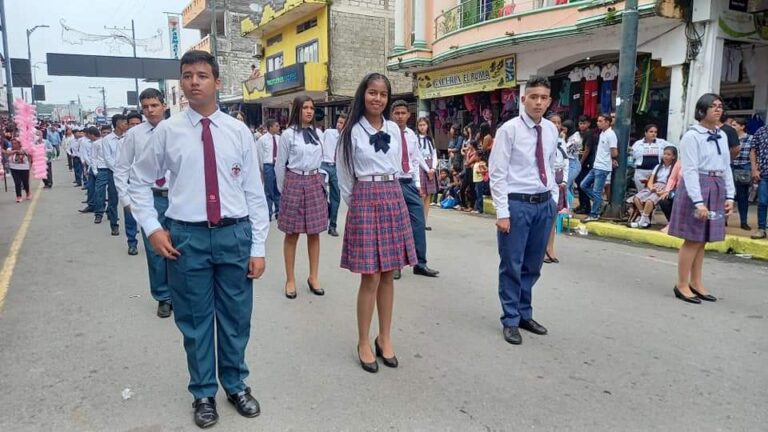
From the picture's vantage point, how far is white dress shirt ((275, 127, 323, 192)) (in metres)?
5.39

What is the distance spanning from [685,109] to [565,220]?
3338mm

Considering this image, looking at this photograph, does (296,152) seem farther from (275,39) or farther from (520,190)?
(275,39)

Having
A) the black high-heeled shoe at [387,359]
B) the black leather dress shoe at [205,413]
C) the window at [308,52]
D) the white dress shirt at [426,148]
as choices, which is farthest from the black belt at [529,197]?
the window at [308,52]

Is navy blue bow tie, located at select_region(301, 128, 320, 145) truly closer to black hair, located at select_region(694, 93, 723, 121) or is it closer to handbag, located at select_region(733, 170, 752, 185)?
black hair, located at select_region(694, 93, 723, 121)

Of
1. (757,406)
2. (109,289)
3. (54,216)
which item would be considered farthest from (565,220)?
(54,216)

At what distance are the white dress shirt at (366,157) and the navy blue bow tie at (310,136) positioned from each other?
1785mm

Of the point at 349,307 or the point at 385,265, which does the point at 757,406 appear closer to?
the point at 385,265

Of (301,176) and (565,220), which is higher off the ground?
(301,176)

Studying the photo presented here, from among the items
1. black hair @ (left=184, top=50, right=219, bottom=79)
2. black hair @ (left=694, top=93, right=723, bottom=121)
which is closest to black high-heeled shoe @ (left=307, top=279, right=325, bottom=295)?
black hair @ (left=184, top=50, right=219, bottom=79)

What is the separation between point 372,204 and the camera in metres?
3.59

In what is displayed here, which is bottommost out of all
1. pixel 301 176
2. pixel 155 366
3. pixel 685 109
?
pixel 155 366

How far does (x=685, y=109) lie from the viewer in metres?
10.1

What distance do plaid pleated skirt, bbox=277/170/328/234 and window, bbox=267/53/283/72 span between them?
73.9ft

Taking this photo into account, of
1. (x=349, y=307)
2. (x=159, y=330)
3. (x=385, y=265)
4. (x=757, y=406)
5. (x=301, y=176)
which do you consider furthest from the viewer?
(x=301, y=176)
